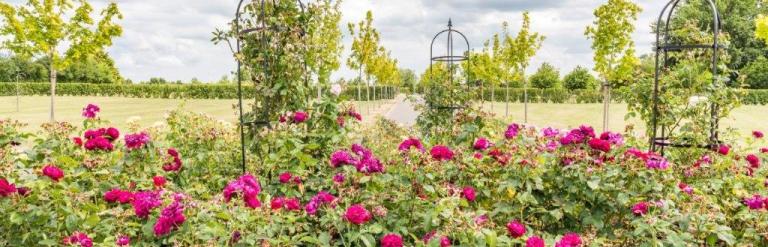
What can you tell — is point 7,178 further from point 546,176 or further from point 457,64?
point 457,64

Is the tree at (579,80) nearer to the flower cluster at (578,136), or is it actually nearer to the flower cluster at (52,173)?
the flower cluster at (578,136)

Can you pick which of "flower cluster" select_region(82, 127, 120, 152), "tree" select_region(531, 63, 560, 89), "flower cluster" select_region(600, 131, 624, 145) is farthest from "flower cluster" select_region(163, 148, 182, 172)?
"tree" select_region(531, 63, 560, 89)

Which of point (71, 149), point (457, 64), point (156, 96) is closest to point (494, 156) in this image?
point (71, 149)

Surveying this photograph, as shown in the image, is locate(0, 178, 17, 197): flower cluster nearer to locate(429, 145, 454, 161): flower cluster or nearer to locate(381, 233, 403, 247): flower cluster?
locate(381, 233, 403, 247): flower cluster

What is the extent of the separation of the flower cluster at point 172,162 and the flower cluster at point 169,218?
135 centimetres

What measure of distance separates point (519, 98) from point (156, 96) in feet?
80.6

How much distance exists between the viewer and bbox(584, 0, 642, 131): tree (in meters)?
10.9

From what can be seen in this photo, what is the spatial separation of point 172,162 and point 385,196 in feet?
5.52

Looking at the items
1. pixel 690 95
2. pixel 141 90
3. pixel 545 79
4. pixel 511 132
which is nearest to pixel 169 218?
pixel 511 132

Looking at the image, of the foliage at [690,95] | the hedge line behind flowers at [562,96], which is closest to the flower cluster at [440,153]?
the foliage at [690,95]

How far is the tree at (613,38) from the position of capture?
10.9m

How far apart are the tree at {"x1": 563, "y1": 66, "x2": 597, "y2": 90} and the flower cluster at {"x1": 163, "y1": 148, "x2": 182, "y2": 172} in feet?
107

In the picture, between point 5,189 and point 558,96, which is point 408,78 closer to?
point 558,96

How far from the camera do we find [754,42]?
35875 mm
